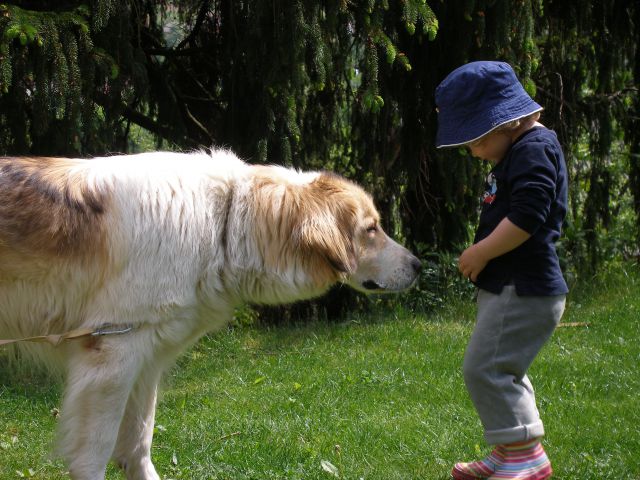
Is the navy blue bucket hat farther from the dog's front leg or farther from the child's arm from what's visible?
the dog's front leg

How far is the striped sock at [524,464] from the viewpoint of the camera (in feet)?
12.0

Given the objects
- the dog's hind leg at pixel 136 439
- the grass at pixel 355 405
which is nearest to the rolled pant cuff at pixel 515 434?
the grass at pixel 355 405

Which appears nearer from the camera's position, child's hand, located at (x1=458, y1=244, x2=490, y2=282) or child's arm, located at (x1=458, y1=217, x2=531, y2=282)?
child's arm, located at (x1=458, y1=217, x2=531, y2=282)

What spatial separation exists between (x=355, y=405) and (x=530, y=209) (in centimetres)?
208

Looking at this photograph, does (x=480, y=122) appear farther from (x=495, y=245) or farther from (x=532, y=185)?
(x=495, y=245)

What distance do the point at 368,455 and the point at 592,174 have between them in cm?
480

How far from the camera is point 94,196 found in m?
3.62

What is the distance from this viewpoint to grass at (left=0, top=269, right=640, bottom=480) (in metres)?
4.24

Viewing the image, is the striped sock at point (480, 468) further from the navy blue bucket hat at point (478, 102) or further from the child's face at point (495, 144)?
the navy blue bucket hat at point (478, 102)

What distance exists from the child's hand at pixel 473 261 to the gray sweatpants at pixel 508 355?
12cm

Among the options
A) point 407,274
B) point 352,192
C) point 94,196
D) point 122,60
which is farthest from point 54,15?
point 407,274

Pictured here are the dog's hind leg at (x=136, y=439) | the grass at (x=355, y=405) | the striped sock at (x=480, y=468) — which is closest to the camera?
the striped sock at (x=480, y=468)

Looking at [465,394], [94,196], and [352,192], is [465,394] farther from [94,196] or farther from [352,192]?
[94,196]

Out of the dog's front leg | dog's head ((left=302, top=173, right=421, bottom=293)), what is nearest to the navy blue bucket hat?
dog's head ((left=302, top=173, right=421, bottom=293))
